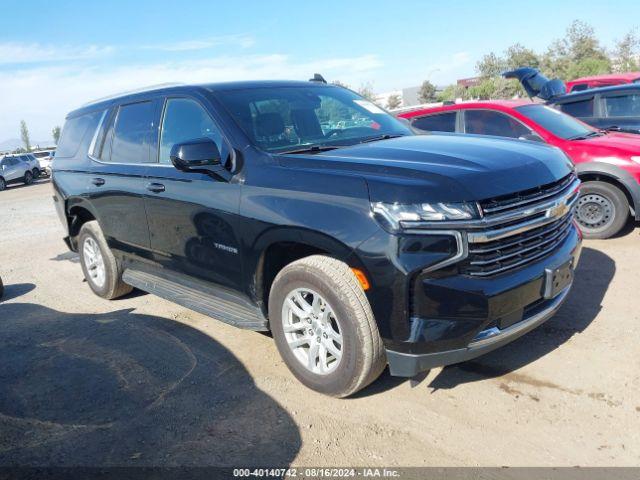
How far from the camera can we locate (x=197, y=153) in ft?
11.7

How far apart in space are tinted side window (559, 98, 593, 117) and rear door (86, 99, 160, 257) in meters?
6.67

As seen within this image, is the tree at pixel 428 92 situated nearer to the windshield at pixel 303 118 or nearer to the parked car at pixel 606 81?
the parked car at pixel 606 81

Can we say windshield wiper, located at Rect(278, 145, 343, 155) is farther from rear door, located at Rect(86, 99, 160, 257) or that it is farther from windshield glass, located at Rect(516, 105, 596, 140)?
windshield glass, located at Rect(516, 105, 596, 140)

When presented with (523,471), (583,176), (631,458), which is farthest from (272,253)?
(583,176)

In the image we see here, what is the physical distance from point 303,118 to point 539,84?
7.15 m

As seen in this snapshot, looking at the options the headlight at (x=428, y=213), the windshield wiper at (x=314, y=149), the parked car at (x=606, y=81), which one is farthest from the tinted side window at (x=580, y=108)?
the headlight at (x=428, y=213)

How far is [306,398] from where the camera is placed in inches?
136

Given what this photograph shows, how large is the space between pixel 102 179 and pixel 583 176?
5242 mm

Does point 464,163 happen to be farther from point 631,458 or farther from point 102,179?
point 102,179

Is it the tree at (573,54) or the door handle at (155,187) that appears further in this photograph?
the tree at (573,54)

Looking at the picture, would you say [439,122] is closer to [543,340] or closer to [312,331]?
[543,340]

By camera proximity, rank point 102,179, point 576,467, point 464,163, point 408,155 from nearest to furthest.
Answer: point 576,467 → point 464,163 → point 408,155 → point 102,179

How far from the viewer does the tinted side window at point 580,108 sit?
8453 millimetres

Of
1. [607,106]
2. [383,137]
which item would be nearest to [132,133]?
[383,137]
